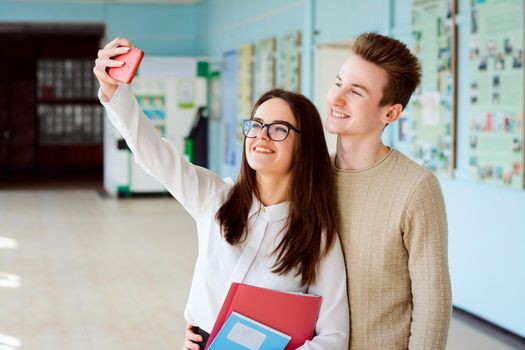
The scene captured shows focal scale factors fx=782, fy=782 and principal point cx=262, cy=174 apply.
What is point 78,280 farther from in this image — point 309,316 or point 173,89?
point 173,89

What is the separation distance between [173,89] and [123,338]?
32.8ft

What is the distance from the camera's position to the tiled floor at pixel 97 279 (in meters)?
5.64

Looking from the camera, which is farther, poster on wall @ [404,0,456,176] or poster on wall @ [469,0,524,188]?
poster on wall @ [404,0,456,176]

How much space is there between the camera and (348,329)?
194 cm

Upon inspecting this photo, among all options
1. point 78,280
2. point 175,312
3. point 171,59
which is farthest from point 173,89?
point 175,312

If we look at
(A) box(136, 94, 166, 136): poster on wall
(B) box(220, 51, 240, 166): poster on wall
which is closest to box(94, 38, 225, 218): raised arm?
(B) box(220, 51, 240, 166): poster on wall

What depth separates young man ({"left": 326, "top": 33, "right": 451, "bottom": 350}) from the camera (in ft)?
6.07

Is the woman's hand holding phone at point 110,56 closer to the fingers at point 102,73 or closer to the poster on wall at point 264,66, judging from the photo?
the fingers at point 102,73

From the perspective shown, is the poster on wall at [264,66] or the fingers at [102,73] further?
the poster on wall at [264,66]

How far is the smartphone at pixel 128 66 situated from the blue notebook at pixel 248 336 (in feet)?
2.06

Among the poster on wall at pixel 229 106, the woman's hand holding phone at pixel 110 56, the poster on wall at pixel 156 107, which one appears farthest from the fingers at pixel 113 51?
the poster on wall at pixel 156 107

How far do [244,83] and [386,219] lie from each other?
1085 cm

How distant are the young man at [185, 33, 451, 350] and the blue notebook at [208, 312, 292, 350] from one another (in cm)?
19

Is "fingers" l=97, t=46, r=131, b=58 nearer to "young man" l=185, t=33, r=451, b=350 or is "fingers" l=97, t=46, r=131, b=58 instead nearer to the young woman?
the young woman
